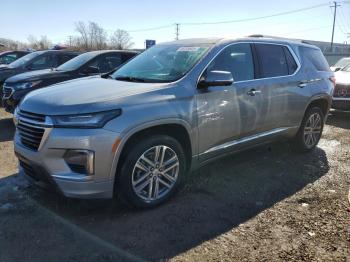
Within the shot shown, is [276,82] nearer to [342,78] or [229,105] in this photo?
[229,105]

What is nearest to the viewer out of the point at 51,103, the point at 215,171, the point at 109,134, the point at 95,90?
the point at 109,134

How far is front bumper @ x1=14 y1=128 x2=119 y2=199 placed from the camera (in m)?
3.39

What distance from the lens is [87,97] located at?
3.68 metres

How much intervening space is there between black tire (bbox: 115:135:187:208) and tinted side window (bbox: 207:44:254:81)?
1041 mm

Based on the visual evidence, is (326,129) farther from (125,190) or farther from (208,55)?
(125,190)

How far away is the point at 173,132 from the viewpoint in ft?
13.5

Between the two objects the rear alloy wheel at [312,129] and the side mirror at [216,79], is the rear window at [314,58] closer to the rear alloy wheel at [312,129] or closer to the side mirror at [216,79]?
the rear alloy wheel at [312,129]

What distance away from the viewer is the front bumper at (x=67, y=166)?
11.1ft

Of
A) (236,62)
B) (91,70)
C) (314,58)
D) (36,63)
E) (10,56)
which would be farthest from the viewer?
(10,56)

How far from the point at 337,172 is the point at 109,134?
3602 mm

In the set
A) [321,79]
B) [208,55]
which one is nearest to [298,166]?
[321,79]

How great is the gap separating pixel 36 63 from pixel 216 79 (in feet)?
25.0

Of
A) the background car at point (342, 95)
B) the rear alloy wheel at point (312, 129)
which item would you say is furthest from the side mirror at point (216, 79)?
the background car at point (342, 95)

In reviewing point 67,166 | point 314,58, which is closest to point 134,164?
point 67,166
